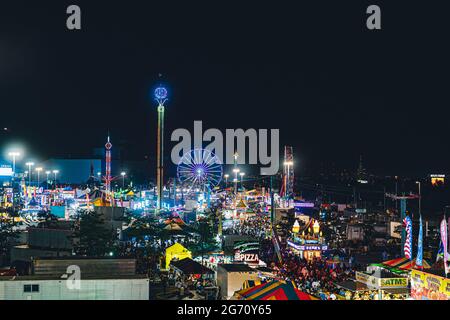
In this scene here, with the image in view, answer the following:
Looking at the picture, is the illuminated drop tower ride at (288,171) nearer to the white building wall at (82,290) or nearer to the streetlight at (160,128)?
the streetlight at (160,128)

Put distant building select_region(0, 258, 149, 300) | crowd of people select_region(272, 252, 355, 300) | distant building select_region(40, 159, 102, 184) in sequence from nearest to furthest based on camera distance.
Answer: distant building select_region(0, 258, 149, 300), crowd of people select_region(272, 252, 355, 300), distant building select_region(40, 159, 102, 184)

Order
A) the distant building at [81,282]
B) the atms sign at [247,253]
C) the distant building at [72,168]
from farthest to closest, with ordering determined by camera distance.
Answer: the distant building at [72,168]
the atms sign at [247,253]
the distant building at [81,282]

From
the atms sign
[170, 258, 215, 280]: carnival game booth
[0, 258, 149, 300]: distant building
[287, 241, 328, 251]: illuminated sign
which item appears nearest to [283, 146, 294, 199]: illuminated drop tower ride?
[287, 241, 328, 251]: illuminated sign

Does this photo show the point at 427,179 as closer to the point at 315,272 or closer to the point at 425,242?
the point at 425,242

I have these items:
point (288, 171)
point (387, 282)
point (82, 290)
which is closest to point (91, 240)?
point (82, 290)

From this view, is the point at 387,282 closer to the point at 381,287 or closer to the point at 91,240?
the point at 381,287

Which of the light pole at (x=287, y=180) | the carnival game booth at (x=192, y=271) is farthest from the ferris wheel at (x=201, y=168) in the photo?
the carnival game booth at (x=192, y=271)

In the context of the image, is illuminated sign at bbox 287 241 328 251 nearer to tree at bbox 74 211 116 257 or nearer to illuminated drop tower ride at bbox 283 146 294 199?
tree at bbox 74 211 116 257
